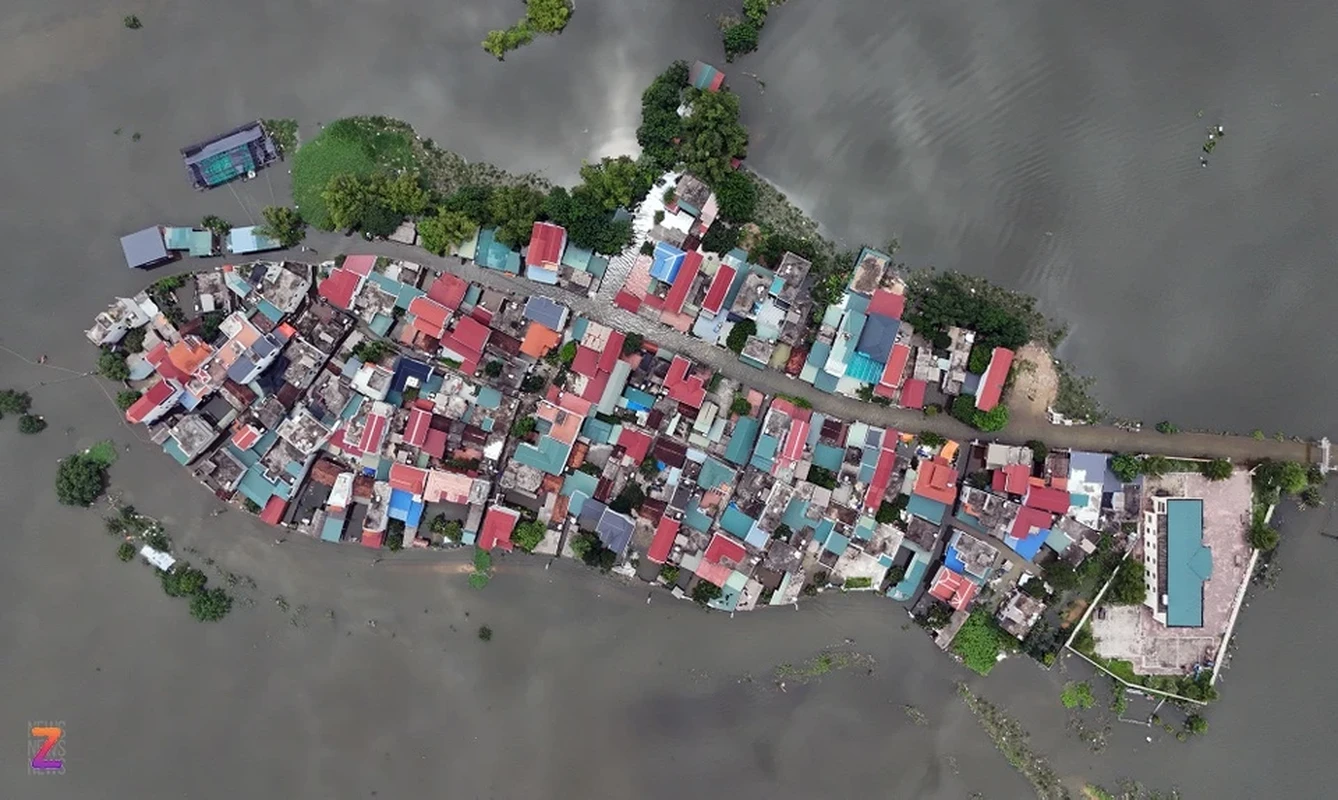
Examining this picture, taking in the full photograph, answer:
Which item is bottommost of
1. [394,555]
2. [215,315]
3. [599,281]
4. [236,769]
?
[236,769]

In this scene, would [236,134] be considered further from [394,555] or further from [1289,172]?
[1289,172]

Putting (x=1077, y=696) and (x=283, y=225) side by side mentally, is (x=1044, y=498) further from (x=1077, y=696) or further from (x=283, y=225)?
(x=283, y=225)

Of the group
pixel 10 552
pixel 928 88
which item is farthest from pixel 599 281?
pixel 10 552

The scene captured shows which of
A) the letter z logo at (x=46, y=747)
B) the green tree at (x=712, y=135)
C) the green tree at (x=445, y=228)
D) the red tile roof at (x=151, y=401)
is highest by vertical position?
the green tree at (x=712, y=135)

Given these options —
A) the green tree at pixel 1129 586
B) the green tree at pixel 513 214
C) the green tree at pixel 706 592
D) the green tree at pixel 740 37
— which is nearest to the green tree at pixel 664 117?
the green tree at pixel 740 37

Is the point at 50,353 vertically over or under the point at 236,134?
under

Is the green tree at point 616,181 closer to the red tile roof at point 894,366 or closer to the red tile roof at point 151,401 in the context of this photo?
the red tile roof at point 894,366
